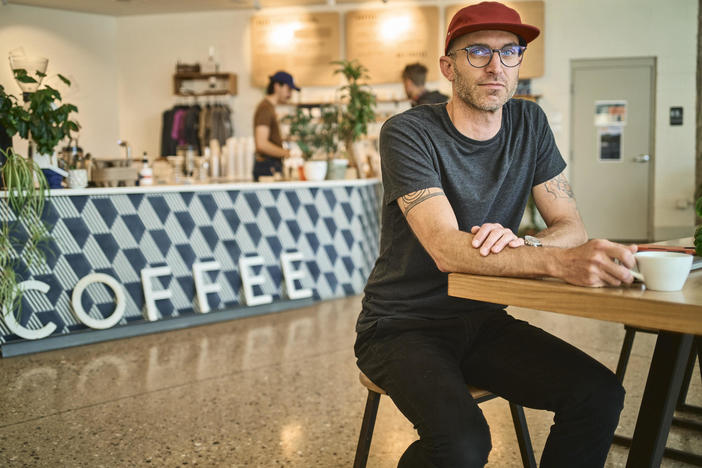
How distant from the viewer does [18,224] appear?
3.72 m

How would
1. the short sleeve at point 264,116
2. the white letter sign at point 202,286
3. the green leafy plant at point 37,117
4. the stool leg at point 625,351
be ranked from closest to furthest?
the stool leg at point 625,351, the green leafy plant at point 37,117, the white letter sign at point 202,286, the short sleeve at point 264,116

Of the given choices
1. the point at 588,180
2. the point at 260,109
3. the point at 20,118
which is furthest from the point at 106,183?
the point at 588,180

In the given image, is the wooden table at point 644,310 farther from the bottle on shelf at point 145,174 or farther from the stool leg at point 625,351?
the bottle on shelf at point 145,174

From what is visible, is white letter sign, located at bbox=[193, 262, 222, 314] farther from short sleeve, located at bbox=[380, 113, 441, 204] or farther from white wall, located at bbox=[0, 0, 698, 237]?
white wall, located at bbox=[0, 0, 698, 237]

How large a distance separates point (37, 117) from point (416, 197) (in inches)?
116

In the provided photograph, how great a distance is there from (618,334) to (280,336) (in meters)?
2.01

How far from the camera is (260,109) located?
19.2 ft

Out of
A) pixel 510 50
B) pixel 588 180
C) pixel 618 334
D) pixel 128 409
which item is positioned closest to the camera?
pixel 510 50

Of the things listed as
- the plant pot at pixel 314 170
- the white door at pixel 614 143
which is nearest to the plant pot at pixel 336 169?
the plant pot at pixel 314 170

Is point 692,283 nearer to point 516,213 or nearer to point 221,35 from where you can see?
point 516,213

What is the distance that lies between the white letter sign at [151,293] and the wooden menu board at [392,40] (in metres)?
5.37

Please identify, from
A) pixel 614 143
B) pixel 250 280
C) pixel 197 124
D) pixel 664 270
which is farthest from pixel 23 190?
pixel 614 143

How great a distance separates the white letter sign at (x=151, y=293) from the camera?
4.13m

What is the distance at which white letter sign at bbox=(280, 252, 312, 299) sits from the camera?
4.78m
